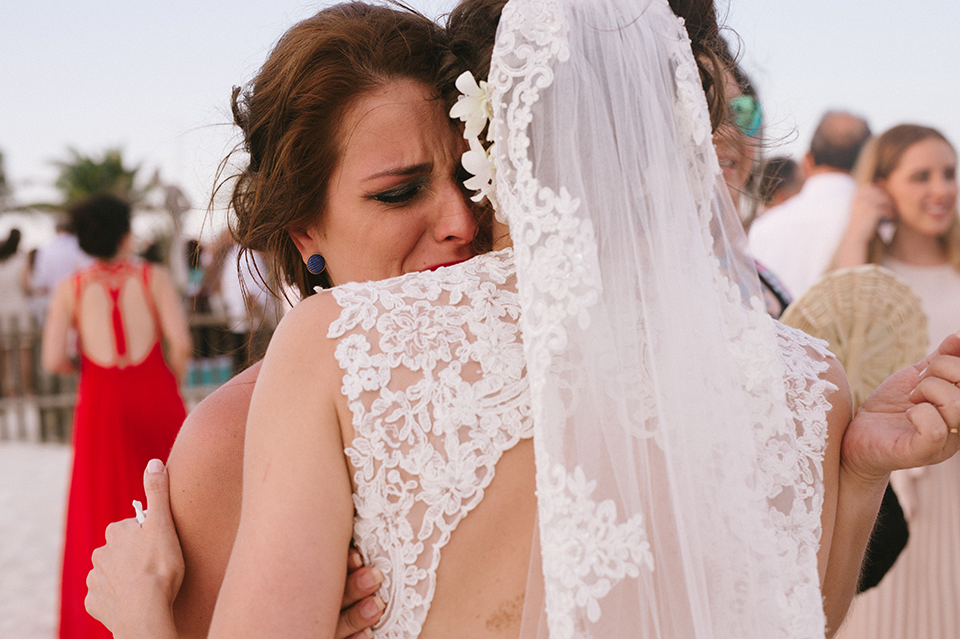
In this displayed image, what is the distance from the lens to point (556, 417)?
1.22 metres

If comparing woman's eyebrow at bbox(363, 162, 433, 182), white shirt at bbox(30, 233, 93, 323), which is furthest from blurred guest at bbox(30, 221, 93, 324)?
woman's eyebrow at bbox(363, 162, 433, 182)

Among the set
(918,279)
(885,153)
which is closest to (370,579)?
(918,279)

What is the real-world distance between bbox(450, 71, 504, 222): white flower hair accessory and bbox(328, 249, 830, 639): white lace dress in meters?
0.27

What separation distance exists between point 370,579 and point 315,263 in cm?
130

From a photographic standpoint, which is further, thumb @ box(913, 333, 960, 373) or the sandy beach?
the sandy beach

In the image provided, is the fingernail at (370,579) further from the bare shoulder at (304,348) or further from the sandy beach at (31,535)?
the sandy beach at (31,535)

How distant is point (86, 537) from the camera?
4824mm

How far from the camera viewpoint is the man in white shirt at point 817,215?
17.3ft

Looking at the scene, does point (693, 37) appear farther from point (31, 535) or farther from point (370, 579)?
point (31, 535)

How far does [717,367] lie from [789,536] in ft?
1.03

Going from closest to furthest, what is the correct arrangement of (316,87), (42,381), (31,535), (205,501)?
(205,501), (316,87), (31,535), (42,381)

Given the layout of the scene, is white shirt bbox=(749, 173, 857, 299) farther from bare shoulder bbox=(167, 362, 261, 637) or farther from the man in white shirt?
bare shoulder bbox=(167, 362, 261, 637)

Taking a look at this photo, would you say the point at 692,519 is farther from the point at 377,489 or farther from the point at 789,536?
the point at 377,489

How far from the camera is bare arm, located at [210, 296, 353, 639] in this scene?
1.22m
